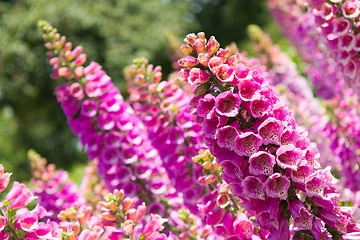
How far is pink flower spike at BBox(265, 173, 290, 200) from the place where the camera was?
2.80 feet

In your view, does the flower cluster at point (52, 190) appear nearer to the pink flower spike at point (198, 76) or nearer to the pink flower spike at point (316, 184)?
the pink flower spike at point (198, 76)

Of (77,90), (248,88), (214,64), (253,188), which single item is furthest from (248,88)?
(77,90)

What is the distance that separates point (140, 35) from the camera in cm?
1113

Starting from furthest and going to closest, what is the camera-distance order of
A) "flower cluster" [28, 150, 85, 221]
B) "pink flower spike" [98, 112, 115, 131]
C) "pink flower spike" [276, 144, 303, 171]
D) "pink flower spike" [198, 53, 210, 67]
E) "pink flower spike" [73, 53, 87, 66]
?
"flower cluster" [28, 150, 85, 221] → "pink flower spike" [73, 53, 87, 66] → "pink flower spike" [98, 112, 115, 131] → "pink flower spike" [198, 53, 210, 67] → "pink flower spike" [276, 144, 303, 171]

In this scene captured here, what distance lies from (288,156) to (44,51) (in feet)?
33.5

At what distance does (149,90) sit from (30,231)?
2.35 ft

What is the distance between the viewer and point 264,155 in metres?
0.88

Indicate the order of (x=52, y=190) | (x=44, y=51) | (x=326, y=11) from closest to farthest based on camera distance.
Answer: (x=326, y=11), (x=52, y=190), (x=44, y=51)

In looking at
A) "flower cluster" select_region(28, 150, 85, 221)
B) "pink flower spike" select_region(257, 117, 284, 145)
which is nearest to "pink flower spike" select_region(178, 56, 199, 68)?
"pink flower spike" select_region(257, 117, 284, 145)

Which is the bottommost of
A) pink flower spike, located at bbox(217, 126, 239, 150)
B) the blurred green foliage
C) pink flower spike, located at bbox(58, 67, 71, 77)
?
pink flower spike, located at bbox(217, 126, 239, 150)

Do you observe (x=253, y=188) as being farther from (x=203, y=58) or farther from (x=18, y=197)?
(x=18, y=197)

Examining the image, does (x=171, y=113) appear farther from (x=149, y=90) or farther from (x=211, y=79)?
(x=211, y=79)

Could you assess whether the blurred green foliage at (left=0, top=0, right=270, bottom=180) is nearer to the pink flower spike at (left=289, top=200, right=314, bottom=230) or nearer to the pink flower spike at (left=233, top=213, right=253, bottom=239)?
the pink flower spike at (left=233, top=213, right=253, bottom=239)

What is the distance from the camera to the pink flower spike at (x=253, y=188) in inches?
34.3
